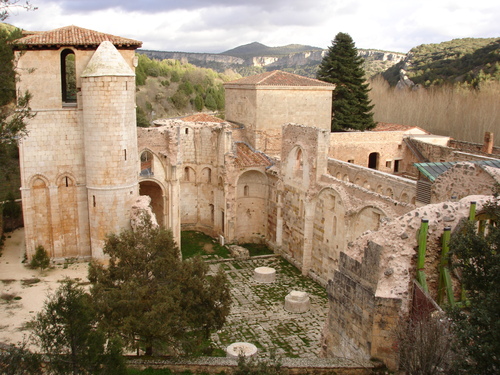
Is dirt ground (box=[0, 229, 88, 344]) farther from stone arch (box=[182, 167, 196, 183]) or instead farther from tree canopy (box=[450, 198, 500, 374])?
tree canopy (box=[450, 198, 500, 374])

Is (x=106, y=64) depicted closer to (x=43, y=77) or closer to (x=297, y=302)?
(x=43, y=77)

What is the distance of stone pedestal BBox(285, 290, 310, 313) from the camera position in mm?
16594

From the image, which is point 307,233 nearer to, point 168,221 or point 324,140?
point 324,140

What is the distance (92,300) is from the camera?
30.6 feet

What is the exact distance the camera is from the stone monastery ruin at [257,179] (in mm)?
9164

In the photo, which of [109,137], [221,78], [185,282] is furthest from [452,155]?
[221,78]

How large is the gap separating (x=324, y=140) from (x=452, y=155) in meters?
8.29

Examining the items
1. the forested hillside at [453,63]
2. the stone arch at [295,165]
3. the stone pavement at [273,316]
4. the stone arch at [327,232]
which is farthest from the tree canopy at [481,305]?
the forested hillside at [453,63]

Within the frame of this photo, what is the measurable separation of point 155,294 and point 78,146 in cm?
871

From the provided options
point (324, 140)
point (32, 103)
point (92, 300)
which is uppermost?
point (32, 103)

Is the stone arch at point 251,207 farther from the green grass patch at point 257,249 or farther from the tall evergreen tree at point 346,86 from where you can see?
the tall evergreen tree at point 346,86

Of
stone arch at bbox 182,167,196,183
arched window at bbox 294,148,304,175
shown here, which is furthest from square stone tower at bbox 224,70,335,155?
arched window at bbox 294,148,304,175

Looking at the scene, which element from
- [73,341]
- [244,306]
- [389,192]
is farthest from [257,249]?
[73,341]

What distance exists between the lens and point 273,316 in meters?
16.3
